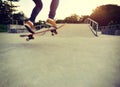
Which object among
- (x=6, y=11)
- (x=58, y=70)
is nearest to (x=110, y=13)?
(x=6, y=11)

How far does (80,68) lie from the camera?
5133mm

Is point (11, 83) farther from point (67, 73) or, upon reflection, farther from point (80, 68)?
point (80, 68)

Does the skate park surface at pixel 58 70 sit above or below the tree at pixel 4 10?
below

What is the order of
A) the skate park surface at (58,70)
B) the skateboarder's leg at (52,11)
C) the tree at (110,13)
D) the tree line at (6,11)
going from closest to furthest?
the skate park surface at (58,70) < the skateboarder's leg at (52,11) < the tree line at (6,11) < the tree at (110,13)

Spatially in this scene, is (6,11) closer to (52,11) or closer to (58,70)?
(52,11)

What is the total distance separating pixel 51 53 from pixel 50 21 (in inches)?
38.0

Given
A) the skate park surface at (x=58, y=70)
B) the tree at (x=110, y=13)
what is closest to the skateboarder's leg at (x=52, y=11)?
the skate park surface at (x=58, y=70)

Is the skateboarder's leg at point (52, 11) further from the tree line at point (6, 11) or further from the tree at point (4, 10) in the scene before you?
the tree at point (4, 10)

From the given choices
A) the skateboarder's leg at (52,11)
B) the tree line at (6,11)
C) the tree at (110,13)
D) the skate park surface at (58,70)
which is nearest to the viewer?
the skate park surface at (58,70)

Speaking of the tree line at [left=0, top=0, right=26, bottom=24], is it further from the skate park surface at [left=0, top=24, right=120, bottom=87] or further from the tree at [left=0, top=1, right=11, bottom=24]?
the skate park surface at [left=0, top=24, right=120, bottom=87]

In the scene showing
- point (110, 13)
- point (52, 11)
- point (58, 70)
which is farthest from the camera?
point (110, 13)

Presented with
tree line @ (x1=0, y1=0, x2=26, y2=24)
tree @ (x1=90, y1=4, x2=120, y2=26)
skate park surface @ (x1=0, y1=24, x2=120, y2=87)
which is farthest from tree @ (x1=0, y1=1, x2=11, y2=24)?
tree @ (x1=90, y1=4, x2=120, y2=26)

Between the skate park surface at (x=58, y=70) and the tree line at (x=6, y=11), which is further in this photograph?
the tree line at (x=6, y=11)

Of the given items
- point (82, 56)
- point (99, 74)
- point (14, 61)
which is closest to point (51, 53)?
point (82, 56)
